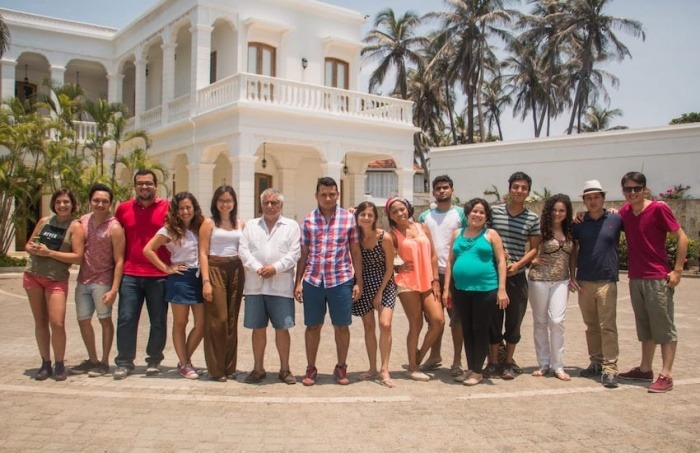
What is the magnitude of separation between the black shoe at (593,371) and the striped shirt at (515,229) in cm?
122

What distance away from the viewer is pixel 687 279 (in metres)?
17.6

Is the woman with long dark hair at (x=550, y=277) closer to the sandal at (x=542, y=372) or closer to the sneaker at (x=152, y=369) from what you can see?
the sandal at (x=542, y=372)

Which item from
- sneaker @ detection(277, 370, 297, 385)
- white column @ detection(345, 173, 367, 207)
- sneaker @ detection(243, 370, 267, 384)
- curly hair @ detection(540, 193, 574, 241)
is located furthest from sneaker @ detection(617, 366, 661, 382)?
white column @ detection(345, 173, 367, 207)

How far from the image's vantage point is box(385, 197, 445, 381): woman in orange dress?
6188 mm

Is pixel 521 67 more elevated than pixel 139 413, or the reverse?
pixel 521 67

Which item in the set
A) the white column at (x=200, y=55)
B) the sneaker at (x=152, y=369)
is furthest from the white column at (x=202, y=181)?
the sneaker at (x=152, y=369)

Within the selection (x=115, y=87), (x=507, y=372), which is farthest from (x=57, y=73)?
(x=507, y=372)

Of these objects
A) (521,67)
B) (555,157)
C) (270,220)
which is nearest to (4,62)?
(555,157)

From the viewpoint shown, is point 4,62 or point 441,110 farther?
point 441,110

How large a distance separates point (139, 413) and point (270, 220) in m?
2.03

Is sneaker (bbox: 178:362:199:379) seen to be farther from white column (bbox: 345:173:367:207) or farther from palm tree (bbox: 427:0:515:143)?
palm tree (bbox: 427:0:515:143)

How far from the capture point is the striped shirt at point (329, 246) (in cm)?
589

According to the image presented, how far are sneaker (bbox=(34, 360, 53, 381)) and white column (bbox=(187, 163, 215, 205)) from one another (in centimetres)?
1306

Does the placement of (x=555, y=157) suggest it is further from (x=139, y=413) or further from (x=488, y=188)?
(x=139, y=413)
